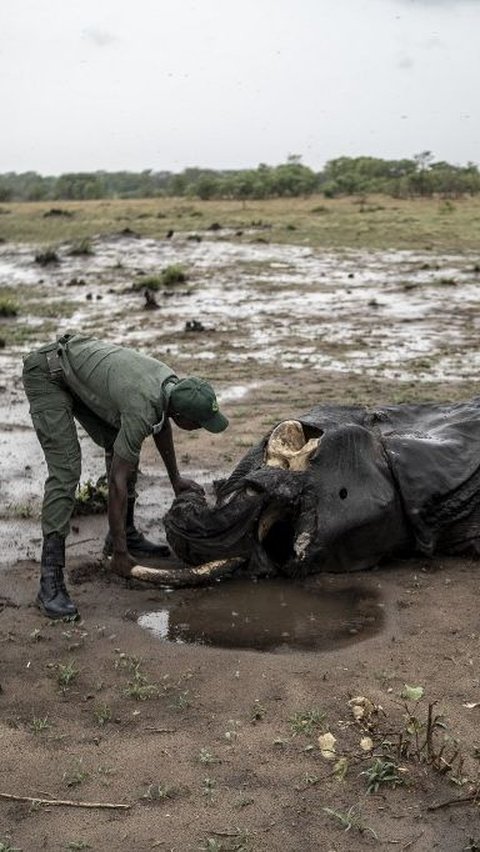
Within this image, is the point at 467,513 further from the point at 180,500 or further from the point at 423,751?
the point at 423,751

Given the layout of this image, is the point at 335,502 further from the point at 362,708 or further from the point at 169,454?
the point at 362,708

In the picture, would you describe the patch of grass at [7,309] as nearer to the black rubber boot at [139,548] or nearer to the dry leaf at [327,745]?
the black rubber boot at [139,548]

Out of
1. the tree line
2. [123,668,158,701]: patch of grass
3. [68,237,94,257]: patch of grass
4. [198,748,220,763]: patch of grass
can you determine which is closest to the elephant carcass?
[123,668,158,701]: patch of grass

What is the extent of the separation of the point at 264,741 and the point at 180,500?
63.2 inches

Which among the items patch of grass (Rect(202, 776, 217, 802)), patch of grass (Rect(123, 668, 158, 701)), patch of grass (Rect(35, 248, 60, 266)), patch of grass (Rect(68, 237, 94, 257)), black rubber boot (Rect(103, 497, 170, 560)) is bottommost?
patch of grass (Rect(202, 776, 217, 802))

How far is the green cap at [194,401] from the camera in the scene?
14.4 ft

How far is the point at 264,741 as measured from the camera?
11.6ft

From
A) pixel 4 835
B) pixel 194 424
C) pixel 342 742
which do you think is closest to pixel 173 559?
pixel 194 424

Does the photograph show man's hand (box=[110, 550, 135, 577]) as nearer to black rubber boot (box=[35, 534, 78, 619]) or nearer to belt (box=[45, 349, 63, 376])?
black rubber boot (box=[35, 534, 78, 619])

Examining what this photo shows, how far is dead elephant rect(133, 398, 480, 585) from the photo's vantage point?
190 inches

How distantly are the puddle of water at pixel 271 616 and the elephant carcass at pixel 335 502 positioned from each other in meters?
0.13

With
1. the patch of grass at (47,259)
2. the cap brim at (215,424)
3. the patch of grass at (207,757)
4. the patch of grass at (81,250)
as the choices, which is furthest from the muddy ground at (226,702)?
the patch of grass at (81,250)

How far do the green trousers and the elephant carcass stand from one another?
20.9 inches

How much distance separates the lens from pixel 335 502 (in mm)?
4852
